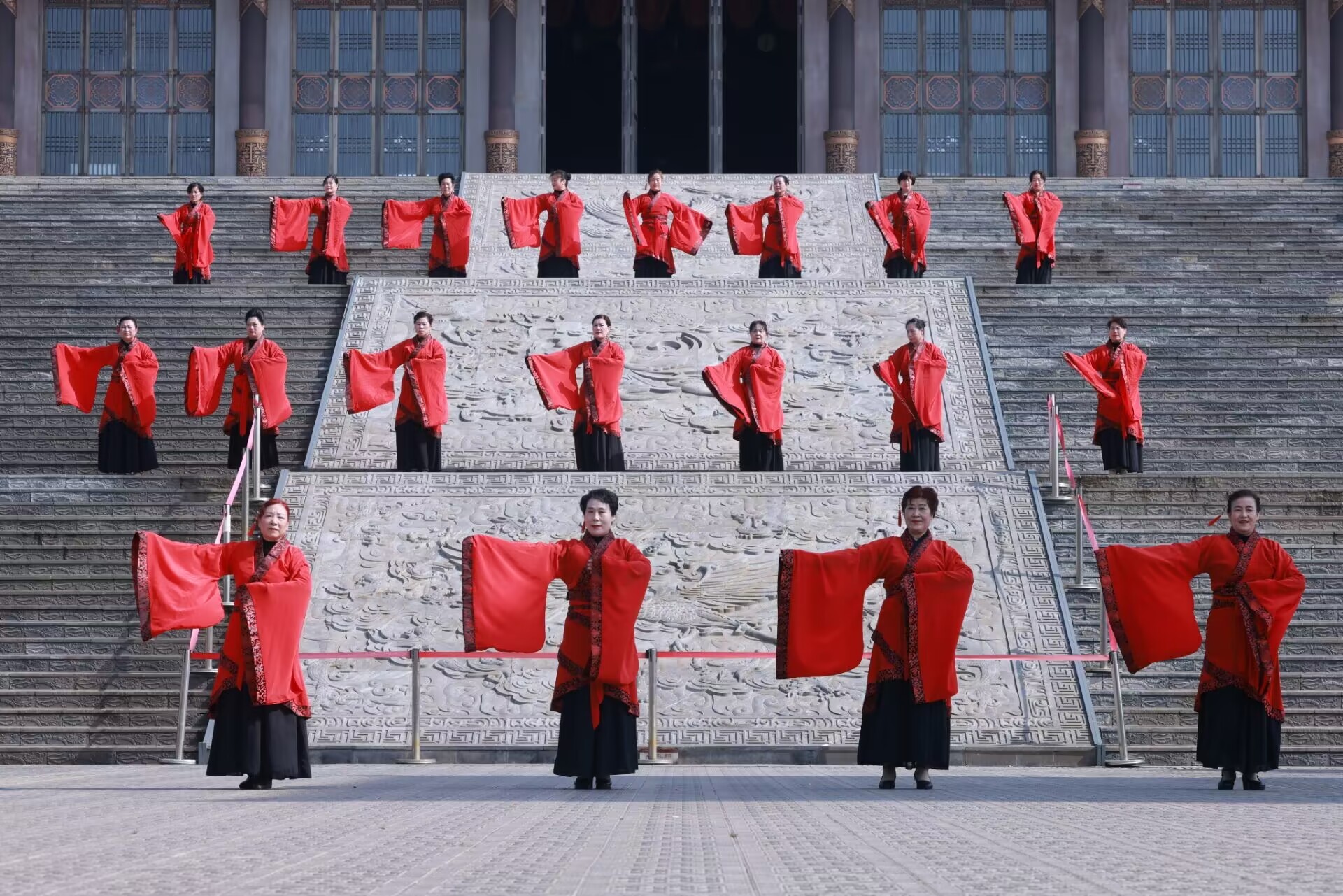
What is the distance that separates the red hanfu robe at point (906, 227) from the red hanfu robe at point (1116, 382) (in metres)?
4.39

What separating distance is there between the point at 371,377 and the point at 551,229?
15.2ft

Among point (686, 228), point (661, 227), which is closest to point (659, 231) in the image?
point (661, 227)

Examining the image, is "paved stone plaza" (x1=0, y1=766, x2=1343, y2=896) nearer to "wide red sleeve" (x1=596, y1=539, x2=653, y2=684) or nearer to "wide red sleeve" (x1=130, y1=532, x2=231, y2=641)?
"wide red sleeve" (x1=596, y1=539, x2=653, y2=684)

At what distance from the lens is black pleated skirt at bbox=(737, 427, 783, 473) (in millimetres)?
15469

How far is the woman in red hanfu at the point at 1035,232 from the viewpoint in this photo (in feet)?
64.7

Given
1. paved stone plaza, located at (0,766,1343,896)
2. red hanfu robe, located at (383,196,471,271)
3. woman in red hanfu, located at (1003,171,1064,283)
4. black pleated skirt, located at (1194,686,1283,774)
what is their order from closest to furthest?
1. paved stone plaza, located at (0,766,1343,896)
2. black pleated skirt, located at (1194,686,1283,774)
3. woman in red hanfu, located at (1003,171,1064,283)
4. red hanfu robe, located at (383,196,471,271)

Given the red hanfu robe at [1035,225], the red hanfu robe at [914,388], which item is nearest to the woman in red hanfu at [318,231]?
the red hanfu robe at [1035,225]

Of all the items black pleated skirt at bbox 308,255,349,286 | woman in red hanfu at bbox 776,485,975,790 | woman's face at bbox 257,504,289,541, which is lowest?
woman in red hanfu at bbox 776,485,975,790

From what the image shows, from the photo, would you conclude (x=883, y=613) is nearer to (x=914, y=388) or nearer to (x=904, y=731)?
(x=904, y=731)

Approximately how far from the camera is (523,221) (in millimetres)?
20266

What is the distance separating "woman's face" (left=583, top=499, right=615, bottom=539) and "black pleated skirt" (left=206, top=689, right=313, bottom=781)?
1.58m

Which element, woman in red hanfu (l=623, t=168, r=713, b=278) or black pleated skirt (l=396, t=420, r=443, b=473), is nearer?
black pleated skirt (l=396, t=420, r=443, b=473)

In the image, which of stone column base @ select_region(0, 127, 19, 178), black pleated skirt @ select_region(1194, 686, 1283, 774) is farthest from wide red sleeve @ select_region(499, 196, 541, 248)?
black pleated skirt @ select_region(1194, 686, 1283, 774)

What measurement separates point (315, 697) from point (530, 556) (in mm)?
2807
